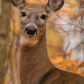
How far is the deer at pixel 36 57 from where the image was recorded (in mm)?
1672

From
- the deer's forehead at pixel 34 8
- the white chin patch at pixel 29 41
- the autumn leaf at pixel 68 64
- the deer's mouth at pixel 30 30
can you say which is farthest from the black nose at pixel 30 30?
the autumn leaf at pixel 68 64

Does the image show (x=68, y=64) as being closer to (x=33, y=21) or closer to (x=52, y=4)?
(x=52, y=4)

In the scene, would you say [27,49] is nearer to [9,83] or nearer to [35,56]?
[35,56]

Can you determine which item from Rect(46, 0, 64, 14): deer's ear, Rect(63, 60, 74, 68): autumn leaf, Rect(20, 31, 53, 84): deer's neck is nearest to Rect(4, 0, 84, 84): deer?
Rect(20, 31, 53, 84): deer's neck

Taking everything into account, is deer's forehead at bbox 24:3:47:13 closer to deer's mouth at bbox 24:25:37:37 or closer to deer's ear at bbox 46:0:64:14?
deer's ear at bbox 46:0:64:14

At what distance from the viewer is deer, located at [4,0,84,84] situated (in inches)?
65.8

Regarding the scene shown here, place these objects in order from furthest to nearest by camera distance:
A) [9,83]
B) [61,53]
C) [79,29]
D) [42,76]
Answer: [61,53] < [79,29] < [9,83] < [42,76]

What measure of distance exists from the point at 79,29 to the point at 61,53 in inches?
27.4

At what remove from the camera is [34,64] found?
5.70 feet

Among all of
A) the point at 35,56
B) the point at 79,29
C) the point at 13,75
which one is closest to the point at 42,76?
the point at 35,56

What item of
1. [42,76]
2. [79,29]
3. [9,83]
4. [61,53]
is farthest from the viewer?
[61,53]

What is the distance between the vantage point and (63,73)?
1766 mm

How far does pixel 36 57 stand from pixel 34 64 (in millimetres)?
79

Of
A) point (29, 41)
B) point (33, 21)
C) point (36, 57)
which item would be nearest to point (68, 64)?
Result: point (36, 57)
